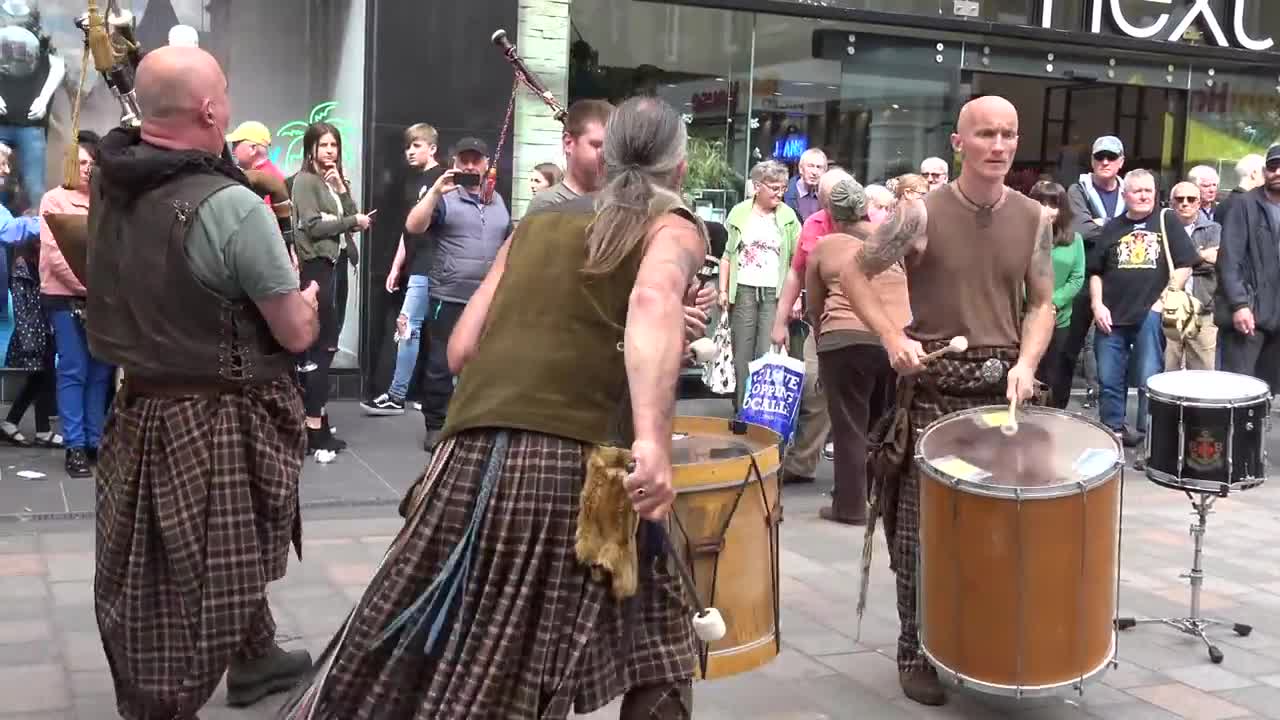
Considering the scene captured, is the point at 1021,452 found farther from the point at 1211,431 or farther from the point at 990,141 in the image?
the point at 1211,431

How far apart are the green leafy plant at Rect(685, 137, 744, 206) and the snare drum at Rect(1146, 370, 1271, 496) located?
676 cm

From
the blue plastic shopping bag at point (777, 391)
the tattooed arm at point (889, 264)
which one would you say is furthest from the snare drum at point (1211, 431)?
the blue plastic shopping bag at point (777, 391)

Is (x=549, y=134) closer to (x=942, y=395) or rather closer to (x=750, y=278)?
(x=750, y=278)

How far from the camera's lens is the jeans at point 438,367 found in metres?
8.95

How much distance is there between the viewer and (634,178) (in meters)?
3.25

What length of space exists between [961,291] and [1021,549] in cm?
94

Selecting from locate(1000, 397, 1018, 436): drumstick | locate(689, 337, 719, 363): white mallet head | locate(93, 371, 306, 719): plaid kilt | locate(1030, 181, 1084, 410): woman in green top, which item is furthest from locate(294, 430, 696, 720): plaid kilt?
locate(1030, 181, 1084, 410): woman in green top

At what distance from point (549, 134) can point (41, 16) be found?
3.69 meters

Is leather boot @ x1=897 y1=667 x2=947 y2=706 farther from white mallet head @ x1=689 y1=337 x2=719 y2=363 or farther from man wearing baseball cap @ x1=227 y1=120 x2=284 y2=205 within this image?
man wearing baseball cap @ x1=227 y1=120 x2=284 y2=205

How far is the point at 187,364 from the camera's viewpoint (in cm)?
390

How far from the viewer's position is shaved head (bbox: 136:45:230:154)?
3.87 meters

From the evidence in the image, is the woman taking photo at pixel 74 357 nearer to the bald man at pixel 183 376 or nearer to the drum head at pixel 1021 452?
the bald man at pixel 183 376

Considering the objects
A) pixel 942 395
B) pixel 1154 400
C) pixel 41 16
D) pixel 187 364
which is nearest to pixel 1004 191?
pixel 942 395

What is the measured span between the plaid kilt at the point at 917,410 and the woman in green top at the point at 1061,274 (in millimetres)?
4327
